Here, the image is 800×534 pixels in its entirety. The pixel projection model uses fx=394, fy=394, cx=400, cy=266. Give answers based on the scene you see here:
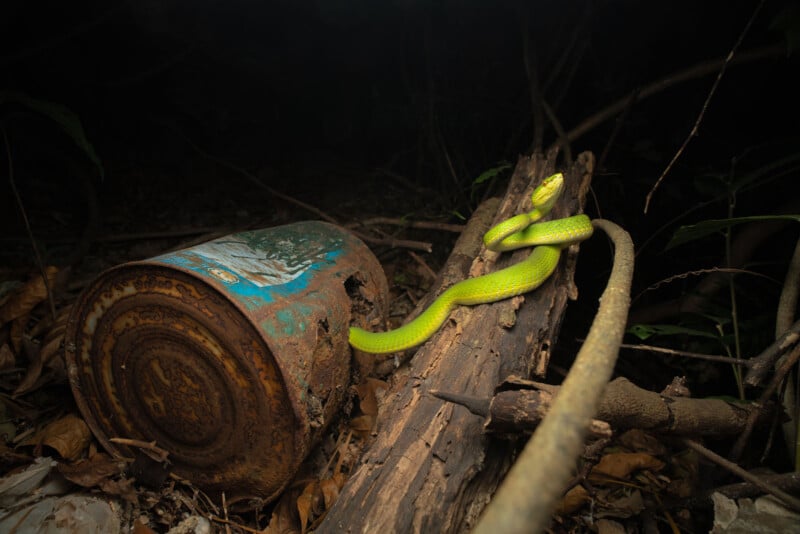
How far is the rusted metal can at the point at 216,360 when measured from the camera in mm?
1621

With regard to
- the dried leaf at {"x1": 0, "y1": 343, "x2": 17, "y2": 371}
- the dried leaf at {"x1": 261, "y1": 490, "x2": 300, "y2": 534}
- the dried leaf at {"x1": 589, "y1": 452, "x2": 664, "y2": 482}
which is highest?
the dried leaf at {"x1": 0, "y1": 343, "x2": 17, "y2": 371}

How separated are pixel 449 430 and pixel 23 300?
2.91 m

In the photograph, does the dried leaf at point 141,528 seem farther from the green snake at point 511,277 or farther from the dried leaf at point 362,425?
the green snake at point 511,277

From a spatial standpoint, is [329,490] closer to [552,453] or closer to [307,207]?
[552,453]

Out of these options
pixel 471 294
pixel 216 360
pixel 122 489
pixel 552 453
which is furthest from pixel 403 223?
pixel 552 453

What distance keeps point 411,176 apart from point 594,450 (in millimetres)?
4317

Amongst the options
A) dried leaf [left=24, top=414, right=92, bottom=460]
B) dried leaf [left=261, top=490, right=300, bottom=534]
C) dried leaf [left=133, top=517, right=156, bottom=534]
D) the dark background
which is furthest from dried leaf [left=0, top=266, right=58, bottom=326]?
dried leaf [left=261, top=490, right=300, bottom=534]

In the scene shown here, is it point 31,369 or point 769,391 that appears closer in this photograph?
point 769,391

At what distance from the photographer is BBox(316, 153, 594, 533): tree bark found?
125cm

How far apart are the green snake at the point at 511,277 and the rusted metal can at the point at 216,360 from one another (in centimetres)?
27

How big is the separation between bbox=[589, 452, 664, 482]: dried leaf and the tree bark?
83 centimetres

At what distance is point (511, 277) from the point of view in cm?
198

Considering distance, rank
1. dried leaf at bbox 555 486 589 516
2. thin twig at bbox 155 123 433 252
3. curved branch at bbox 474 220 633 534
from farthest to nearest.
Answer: thin twig at bbox 155 123 433 252, dried leaf at bbox 555 486 589 516, curved branch at bbox 474 220 633 534

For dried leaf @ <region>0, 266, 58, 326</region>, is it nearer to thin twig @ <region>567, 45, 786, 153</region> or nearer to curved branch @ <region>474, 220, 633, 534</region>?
curved branch @ <region>474, 220, 633, 534</region>
